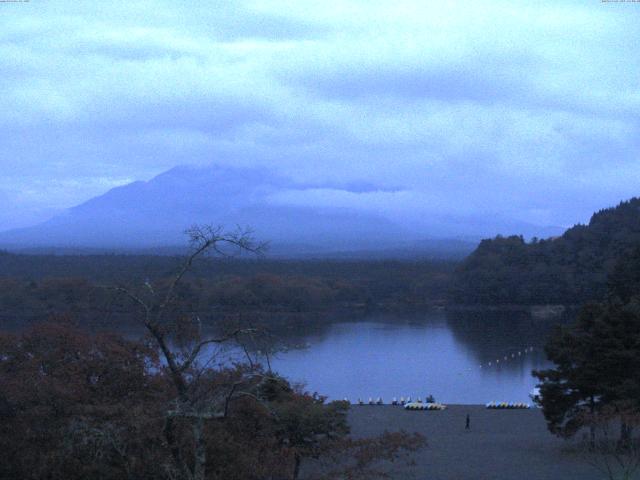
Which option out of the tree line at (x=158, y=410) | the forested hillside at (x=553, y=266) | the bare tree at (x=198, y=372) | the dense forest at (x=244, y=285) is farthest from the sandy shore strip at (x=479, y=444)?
the forested hillside at (x=553, y=266)

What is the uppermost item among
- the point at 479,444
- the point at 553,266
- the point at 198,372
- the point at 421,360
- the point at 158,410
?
the point at 553,266

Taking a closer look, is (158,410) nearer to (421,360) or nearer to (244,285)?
(421,360)

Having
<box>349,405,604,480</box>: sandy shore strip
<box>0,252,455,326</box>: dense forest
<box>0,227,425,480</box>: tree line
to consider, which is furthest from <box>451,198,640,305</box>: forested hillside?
<box>0,227,425,480</box>: tree line

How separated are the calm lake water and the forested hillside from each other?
16.1ft

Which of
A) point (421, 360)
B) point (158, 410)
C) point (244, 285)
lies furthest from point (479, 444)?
point (244, 285)

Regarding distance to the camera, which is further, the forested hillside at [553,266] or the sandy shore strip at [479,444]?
the forested hillside at [553,266]

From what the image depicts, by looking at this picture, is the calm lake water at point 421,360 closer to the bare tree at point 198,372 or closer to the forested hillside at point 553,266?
the forested hillside at point 553,266

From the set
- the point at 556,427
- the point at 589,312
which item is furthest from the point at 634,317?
the point at 556,427

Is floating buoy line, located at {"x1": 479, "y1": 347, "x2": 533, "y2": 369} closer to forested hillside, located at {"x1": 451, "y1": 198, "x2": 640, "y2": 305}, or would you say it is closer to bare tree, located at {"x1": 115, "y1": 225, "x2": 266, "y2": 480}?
forested hillside, located at {"x1": 451, "y1": 198, "x2": 640, "y2": 305}

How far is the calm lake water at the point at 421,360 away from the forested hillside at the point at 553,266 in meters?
4.90

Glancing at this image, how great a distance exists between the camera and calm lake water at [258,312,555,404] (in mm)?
17609

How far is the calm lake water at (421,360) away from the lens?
1761 centimetres

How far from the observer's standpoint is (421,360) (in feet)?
72.3

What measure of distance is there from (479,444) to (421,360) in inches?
456
